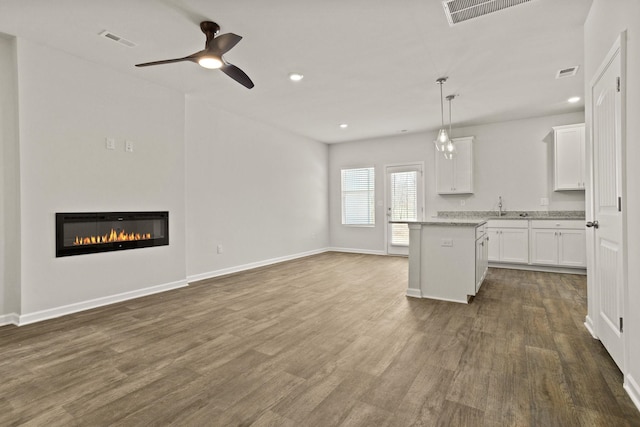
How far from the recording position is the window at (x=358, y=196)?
773cm

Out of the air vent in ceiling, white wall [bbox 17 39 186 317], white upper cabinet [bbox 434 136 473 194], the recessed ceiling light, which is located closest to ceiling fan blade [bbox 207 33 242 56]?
the recessed ceiling light

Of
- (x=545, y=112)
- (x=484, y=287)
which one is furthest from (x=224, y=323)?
(x=545, y=112)

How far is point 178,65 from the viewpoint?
3.69 metres

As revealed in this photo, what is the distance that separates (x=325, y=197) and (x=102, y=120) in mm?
5257

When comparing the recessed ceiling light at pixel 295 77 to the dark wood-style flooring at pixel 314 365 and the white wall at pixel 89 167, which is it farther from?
the dark wood-style flooring at pixel 314 365

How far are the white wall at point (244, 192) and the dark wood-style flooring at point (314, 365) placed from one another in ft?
4.98

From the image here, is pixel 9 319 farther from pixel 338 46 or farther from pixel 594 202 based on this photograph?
pixel 594 202

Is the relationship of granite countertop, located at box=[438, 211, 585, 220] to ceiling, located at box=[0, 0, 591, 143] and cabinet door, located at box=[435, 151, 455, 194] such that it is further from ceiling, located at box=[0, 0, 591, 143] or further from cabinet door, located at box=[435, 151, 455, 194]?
ceiling, located at box=[0, 0, 591, 143]

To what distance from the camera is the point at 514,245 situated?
5574mm

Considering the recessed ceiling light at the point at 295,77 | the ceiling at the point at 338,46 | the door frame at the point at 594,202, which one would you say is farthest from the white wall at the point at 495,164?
the recessed ceiling light at the point at 295,77

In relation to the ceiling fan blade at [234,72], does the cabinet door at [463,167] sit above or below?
below

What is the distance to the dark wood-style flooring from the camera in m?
1.72

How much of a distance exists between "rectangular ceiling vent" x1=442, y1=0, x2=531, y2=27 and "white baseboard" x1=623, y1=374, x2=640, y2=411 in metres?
2.78

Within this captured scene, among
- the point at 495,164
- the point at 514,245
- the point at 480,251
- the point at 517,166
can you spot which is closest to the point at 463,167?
the point at 495,164
